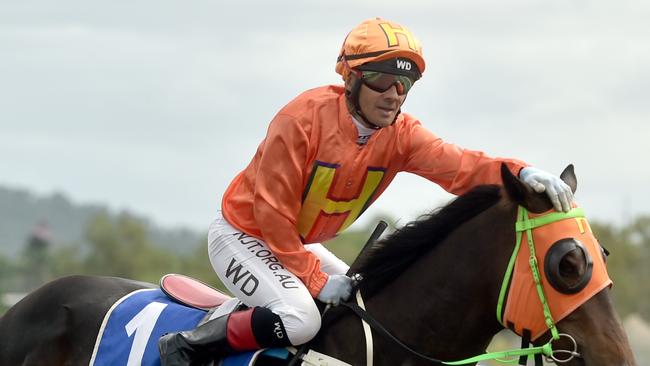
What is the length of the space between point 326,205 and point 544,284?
1233 mm

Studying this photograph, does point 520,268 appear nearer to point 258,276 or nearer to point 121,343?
point 258,276

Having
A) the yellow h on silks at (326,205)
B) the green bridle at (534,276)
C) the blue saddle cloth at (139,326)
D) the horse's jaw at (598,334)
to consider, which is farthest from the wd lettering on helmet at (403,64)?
the blue saddle cloth at (139,326)

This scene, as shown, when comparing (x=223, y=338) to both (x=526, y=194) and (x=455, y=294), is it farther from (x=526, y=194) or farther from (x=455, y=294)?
(x=526, y=194)

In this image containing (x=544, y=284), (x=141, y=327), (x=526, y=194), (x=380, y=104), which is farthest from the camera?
(x=141, y=327)

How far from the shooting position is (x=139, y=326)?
21.4ft

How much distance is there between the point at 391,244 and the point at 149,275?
56.5 meters

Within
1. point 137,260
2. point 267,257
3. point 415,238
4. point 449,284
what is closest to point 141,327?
point 267,257

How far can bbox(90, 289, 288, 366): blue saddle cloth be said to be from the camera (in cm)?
634

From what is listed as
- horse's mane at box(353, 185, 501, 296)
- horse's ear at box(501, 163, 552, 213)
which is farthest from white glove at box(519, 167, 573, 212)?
horse's mane at box(353, 185, 501, 296)

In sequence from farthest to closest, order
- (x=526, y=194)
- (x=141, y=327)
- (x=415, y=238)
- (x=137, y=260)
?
(x=137, y=260), (x=141, y=327), (x=415, y=238), (x=526, y=194)

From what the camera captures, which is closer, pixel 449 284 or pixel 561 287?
pixel 561 287

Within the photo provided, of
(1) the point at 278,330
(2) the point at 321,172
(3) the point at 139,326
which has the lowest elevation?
(3) the point at 139,326

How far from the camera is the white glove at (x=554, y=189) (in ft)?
17.4

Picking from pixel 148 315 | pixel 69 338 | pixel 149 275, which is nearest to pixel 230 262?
pixel 148 315
